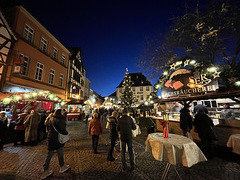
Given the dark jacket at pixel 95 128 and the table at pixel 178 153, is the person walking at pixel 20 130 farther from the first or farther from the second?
the table at pixel 178 153

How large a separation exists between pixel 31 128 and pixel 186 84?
9.28 meters

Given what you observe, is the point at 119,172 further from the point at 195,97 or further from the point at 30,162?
the point at 195,97

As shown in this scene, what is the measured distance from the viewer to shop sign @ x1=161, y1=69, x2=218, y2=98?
200 inches

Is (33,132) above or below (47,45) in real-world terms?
below

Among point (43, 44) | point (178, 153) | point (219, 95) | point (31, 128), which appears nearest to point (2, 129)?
point (31, 128)

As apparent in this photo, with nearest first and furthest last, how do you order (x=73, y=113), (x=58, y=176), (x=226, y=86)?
(x=58, y=176)
(x=226, y=86)
(x=73, y=113)

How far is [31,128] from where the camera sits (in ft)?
18.6

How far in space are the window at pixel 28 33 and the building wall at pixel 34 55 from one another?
28 cm

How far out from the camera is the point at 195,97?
5.47 metres

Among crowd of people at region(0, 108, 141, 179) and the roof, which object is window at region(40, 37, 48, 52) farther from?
the roof

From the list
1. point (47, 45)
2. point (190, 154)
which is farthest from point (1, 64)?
point (190, 154)

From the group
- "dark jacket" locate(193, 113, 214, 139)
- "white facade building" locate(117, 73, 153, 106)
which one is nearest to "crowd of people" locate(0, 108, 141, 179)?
"dark jacket" locate(193, 113, 214, 139)

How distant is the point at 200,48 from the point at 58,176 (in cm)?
1023

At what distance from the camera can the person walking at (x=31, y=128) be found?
5488 mm
